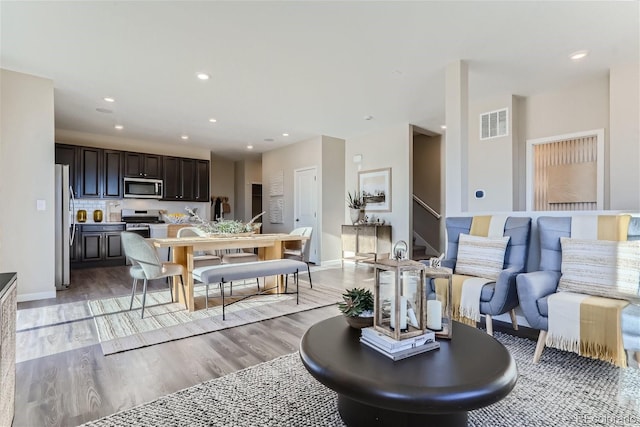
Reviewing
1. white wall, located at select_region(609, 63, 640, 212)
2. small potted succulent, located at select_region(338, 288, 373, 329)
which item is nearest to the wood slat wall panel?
white wall, located at select_region(609, 63, 640, 212)

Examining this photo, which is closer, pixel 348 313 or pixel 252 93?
pixel 348 313

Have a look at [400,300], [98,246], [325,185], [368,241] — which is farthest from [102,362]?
[325,185]

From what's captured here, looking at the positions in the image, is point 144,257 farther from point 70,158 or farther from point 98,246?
point 70,158

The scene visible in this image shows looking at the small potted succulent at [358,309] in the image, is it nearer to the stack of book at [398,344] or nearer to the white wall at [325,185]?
the stack of book at [398,344]

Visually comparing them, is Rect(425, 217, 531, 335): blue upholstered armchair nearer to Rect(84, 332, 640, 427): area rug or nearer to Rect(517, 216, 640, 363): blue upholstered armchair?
Rect(517, 216, 640, 363): blue upholstered armchair

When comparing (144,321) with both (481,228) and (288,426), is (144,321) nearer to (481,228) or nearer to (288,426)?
(288,426)

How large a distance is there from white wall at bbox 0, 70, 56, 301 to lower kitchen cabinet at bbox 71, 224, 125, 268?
2.14 meters

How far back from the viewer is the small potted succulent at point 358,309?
163 centimetres

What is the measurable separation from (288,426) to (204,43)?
3.19m

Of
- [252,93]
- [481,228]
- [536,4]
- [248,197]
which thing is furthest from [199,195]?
[536,4]

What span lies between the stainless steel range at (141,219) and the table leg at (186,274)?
10.5ft

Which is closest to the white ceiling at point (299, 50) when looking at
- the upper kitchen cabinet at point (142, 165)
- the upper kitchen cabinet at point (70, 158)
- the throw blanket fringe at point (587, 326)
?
the upper kitchen cabinet at point (70, 158)

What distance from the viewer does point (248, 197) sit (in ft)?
31.3

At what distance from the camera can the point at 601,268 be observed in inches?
88.6
